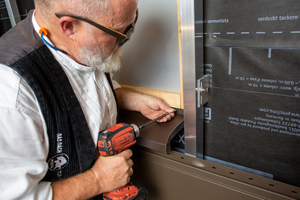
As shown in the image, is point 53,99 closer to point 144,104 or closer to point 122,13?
point 122,13

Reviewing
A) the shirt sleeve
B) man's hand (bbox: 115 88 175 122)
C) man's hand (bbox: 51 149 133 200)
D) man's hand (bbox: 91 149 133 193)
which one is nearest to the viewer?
the shirt sleeve

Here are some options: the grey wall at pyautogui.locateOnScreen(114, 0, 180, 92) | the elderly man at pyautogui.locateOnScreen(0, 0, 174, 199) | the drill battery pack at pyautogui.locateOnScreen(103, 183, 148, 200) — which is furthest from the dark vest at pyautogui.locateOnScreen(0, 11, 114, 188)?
the grey wall at pyautogui.locateOnScreen(114, 0, 180, 92)

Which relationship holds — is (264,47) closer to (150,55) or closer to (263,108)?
(263,108)

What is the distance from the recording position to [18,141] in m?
0.66

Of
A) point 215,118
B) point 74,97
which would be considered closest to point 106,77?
point 74,97

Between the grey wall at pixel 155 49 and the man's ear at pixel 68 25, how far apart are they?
1.44 ft

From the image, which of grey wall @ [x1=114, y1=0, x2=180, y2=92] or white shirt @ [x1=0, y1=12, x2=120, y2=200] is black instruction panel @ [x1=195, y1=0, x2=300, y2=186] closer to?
grey wall @ [x1=114, y1=0, x2=180, y2=92]

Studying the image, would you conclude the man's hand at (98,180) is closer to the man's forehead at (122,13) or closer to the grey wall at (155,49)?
the grey wall at (155,49)

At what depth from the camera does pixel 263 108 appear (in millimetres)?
845

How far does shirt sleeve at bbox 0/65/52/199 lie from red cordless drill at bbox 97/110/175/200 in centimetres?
24

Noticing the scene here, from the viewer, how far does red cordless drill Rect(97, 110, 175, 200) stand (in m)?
0.88

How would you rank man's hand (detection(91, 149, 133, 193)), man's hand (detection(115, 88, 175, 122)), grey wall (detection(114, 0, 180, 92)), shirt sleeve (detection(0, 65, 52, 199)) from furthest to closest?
man's hand (detection(115, 88, 175, 122))
grey wall (detection(114, 0, 180, 92))
man's hand (detection(91, 149, 133, 193))
shirt sleeve (detection(0, 65, 52, 199))

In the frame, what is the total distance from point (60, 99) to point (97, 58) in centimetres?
22

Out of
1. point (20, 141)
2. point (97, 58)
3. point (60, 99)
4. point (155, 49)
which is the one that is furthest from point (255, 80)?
point (20, 141)
